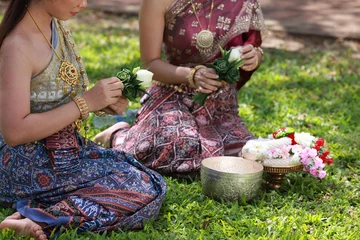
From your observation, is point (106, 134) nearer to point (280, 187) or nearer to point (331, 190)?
point (280, 187)

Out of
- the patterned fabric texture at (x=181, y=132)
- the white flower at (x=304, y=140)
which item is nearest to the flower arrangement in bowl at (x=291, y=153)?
the white flower at (x=304, y=140)

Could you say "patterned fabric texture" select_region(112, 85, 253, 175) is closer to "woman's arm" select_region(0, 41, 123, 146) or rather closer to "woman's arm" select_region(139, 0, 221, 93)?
"woman's arm" select_region(139, 0, 221, 93)

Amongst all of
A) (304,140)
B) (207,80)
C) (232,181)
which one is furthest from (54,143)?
(304,140)

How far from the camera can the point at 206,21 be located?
4023 millimetres

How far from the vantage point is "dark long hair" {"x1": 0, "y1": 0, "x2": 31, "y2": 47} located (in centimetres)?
293

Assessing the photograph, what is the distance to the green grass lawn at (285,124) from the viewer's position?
10.5ft

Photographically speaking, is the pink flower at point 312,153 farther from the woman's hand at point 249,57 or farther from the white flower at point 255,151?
the woman's hand at point 249,57

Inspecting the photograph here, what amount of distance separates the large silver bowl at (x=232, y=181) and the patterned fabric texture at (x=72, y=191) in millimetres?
370

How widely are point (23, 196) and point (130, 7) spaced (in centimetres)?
612

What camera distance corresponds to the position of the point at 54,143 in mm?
3076

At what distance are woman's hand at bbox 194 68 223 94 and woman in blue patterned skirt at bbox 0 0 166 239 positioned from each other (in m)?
0.70

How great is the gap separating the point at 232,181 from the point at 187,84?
0.86 m

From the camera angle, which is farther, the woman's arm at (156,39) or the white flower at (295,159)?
the woman's arm at (156,39)

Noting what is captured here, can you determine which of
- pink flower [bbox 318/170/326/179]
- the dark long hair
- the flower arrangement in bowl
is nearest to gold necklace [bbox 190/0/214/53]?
the flower arrangement in bowl
